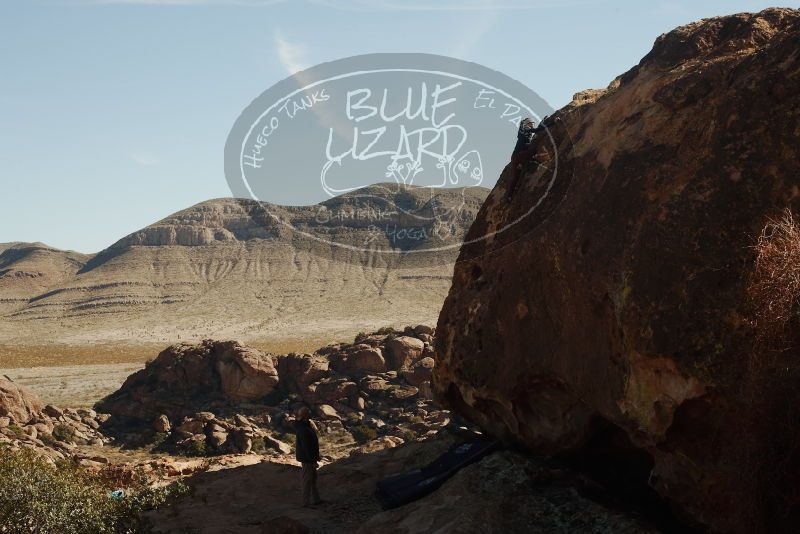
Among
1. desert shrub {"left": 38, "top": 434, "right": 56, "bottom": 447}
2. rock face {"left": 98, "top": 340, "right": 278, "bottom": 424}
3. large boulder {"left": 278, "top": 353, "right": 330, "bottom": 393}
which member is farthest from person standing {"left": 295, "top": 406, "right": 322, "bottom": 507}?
rock face {"left": 98, "top": 340, "right": 278, "bottom": 424}

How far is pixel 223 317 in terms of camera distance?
3150 inches

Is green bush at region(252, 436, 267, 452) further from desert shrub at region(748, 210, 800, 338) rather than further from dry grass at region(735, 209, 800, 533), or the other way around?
desert shrub at region(748, 210, 800, 338)

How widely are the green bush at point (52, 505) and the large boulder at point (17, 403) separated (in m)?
12.8

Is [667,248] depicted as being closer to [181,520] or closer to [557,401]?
[557,401]

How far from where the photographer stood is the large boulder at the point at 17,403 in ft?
72.2

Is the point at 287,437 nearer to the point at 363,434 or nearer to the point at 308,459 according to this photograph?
the point at 363,434

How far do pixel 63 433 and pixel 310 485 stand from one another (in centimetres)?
1392

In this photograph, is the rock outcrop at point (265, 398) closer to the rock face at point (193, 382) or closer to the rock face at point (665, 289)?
the rock face at point (193, 382)

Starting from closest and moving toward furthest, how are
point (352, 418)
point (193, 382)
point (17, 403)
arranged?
point (17, 403), point (352, 418), point (193, 382)

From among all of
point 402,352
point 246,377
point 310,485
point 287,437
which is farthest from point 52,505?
point 402,352

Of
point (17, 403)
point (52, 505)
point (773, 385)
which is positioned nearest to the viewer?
point (773, 385)

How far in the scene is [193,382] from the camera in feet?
89.8

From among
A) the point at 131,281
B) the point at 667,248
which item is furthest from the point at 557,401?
the point at 131,281

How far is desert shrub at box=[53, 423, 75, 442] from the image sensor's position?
22547 mm
